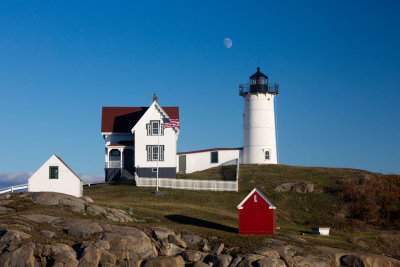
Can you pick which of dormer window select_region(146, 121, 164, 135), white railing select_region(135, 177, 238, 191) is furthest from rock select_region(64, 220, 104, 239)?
dormer window select_region(146, 121, 164, 135)

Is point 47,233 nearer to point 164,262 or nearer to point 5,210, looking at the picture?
point 164,262

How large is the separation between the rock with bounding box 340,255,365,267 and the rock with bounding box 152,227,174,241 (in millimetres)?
9525

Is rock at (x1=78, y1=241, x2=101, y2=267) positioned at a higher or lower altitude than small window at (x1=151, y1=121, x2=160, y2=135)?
lower

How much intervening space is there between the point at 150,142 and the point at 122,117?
666 centimetres

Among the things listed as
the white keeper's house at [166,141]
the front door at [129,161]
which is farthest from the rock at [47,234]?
the front door at [129,161]

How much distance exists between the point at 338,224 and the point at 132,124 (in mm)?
25855

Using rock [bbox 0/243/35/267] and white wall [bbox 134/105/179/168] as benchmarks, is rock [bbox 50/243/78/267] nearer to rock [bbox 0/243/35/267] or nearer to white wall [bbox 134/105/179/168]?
rock [bbox 0/243/35/267]

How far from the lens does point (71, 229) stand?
1105 inches

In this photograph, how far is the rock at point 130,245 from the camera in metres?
27.2

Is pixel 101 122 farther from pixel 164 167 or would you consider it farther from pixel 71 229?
pixel 71 229

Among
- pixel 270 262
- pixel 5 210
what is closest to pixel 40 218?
pixel 5 210

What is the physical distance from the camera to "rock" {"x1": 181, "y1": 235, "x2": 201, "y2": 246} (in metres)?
29.8

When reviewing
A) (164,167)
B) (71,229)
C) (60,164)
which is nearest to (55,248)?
(71,229)

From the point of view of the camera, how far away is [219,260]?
89.8 ft
